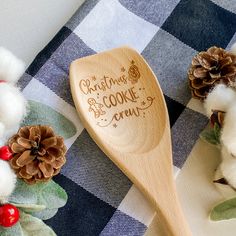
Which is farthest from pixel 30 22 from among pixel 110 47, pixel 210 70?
pixel 210 70

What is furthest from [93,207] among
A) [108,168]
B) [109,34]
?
[109,34]

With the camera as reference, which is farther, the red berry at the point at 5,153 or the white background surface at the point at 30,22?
the white background surface at the point at 30,22

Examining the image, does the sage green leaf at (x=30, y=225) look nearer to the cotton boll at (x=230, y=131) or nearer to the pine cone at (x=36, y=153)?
the pine cone at (x=36, y=153)

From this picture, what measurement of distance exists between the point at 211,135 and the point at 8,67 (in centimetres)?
19

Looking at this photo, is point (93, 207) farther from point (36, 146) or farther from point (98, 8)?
point (98, 8)

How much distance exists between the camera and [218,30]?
54 centimetres

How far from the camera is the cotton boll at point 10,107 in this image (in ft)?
1.34

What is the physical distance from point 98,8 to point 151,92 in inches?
4.1

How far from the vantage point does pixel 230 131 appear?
0.43m

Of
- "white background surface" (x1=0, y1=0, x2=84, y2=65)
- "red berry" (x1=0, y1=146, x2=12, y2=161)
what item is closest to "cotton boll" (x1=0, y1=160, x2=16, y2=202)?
"red berry" (x1=0, y1=146, x2=12, y2=161)

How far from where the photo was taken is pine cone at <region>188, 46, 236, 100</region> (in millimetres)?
478

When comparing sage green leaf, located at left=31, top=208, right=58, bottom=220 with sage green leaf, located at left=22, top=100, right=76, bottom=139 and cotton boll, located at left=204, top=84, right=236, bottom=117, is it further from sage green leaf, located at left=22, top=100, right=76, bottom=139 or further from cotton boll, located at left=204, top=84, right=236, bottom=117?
cotton boll, located at left=204, top=84, right=236, bottom=117

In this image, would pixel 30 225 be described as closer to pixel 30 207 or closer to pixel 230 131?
pixel 30 207

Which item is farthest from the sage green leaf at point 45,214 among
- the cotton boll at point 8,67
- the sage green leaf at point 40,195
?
the cotton boll at point 8,67
